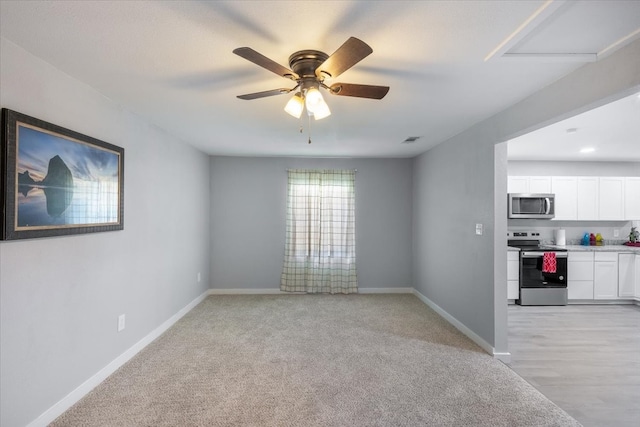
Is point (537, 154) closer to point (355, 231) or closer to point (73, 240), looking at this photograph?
point (355, 231)

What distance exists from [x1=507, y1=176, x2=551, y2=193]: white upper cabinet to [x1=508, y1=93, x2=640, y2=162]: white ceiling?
1.14 ft

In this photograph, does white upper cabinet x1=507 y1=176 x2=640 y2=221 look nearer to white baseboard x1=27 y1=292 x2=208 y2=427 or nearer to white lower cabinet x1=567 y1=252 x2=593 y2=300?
white lower cabinet x1=567 y1=252 x2=593 y2=300

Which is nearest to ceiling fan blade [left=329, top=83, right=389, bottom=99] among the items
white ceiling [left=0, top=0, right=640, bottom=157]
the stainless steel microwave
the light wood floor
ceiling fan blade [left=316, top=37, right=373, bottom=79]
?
ceiling fan blade [left=316, top=37, right=373, bottom=79]

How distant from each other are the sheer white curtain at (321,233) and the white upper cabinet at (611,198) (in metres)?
4.15

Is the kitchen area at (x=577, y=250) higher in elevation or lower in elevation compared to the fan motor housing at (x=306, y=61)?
lower

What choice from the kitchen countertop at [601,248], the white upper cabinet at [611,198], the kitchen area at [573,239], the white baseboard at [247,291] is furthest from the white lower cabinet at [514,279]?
the white baseboard at [247,291]

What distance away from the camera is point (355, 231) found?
566cm

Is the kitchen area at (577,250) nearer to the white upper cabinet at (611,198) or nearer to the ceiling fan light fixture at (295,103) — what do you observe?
the white upper cabinet at (611,198)

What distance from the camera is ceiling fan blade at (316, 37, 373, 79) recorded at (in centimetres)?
147

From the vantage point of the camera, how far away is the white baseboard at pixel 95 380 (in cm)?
212

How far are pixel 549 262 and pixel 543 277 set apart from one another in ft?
0.82

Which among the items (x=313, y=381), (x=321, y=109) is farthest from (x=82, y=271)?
(x=321, y=109)

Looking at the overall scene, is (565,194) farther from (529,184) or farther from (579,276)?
(579,276)

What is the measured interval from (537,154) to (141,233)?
568cm
